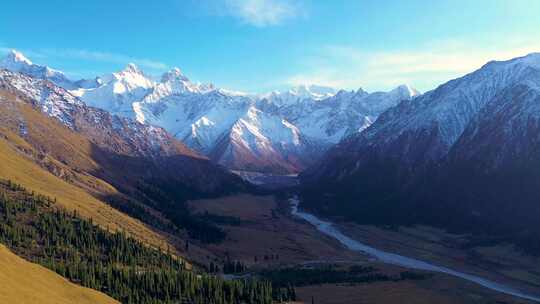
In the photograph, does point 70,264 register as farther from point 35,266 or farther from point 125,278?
point 35,266

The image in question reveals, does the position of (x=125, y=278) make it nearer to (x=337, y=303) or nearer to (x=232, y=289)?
(x=232, y=289)

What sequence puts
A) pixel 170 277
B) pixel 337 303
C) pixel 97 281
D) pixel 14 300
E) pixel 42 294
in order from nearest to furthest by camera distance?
1. pixel 14 300
2. pixel 42 294
3. pixel 97 281
4. pixel 170 277
5. pixel 337 303

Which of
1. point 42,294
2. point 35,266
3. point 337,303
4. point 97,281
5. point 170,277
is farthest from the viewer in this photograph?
point 337,303

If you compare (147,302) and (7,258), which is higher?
(7,258)

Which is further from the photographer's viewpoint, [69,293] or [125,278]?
[125,278]

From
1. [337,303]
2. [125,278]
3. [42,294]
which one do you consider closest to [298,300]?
[337,303]

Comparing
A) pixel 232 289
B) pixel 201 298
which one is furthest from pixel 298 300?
pixel 201 298
